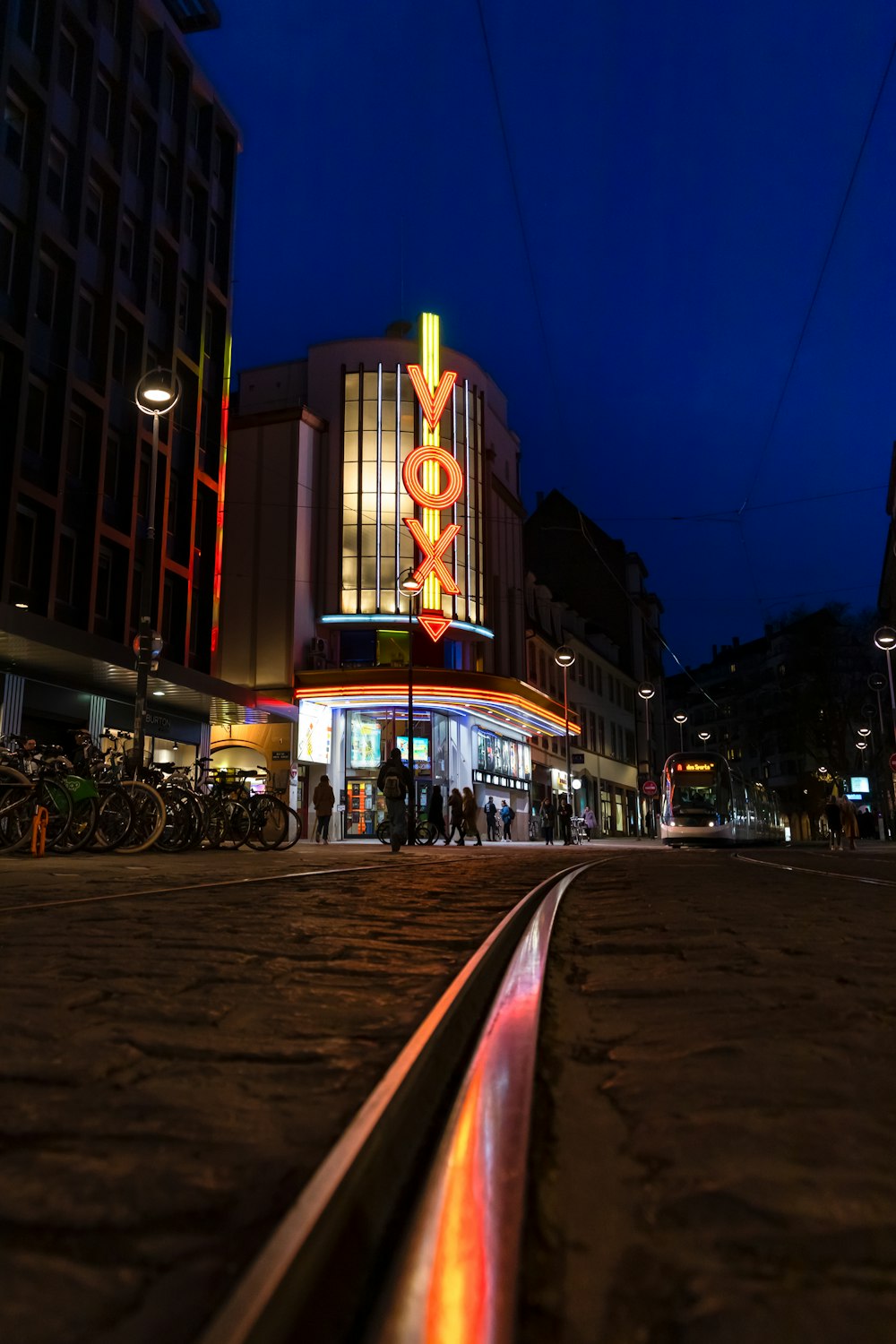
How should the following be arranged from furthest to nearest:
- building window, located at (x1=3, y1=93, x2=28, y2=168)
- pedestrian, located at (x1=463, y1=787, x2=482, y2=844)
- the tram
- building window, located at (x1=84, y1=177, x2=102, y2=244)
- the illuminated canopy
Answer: the tram, the illuminated canopy, pedestrian, located at (x1=463, y1=787, x2=482, y2=844), building window, located at (x1=84, y1=177, x2=102, y2=244), building window, located at (x1=3, y1=93, x2=28, y2=168)

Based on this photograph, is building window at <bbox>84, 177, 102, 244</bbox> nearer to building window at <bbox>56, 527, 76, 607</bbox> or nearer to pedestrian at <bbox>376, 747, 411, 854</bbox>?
building window at <bbox>56, 527, 76, 607</bbox>

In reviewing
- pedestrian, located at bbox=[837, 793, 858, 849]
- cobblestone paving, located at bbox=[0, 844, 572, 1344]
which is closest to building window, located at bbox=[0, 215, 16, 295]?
cobblestone paving, located at bbox=[0, 844, 572, 1344]

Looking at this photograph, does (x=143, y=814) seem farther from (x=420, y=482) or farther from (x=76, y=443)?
(x=420, y=482)

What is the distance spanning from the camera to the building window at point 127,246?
26.3 meters

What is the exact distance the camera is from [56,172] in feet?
79.0

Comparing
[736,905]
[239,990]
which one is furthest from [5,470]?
[239,990]

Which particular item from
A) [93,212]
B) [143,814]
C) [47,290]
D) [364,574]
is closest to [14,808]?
[143,814]

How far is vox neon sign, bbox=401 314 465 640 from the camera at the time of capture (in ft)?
111

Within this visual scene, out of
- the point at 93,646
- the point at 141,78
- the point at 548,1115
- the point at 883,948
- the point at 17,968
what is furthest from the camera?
the point at 141,78

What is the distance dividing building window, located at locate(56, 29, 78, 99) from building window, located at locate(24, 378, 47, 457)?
25.6 feet

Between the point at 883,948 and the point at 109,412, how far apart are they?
2492 cm

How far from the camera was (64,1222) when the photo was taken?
1165mm

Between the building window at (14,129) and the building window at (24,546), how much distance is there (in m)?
7.89

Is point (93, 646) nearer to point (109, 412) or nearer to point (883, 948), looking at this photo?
point (109, 412)
